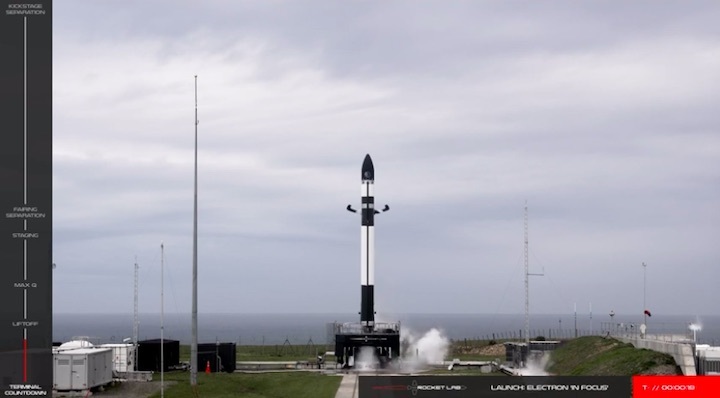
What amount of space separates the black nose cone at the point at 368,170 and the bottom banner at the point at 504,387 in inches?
1592

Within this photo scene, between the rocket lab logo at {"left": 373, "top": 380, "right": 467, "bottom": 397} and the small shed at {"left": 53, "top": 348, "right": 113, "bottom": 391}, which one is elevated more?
the rocket lab logo at {"left": 373, "top": 380, "right": 467, "bottom": 397}

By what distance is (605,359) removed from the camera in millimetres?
64250

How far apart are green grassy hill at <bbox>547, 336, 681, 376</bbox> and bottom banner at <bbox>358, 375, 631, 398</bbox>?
Result: 18451 millimetres

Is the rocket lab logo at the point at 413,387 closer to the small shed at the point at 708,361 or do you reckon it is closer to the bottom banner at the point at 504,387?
the bottom banner at the point at 504,387

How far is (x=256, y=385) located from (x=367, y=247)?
22.0 metres

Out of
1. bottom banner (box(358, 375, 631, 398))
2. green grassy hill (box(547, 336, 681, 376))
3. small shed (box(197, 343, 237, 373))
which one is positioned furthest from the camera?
small shed (box(197, 343, 237, 373))

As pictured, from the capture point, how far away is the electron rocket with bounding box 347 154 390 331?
80.5 meters

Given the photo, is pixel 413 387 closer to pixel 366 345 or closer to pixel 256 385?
pixel 256 385

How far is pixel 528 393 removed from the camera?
1549 inches

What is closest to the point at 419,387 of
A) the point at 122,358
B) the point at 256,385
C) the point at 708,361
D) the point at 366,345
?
the point at 708,361
